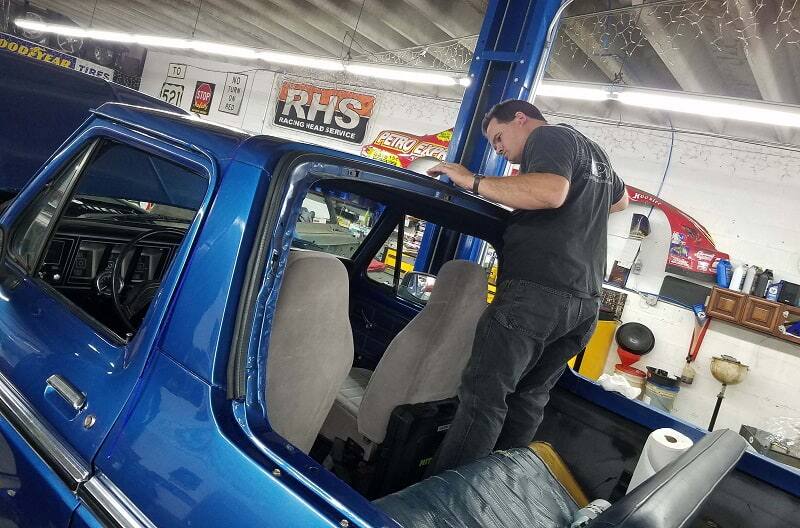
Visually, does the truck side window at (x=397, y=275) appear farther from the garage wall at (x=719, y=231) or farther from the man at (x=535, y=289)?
the garage wall at (x=719, y=231)

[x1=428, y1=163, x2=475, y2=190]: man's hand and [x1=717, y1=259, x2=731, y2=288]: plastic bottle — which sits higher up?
[x1=717, y1=259, x2=731, y2=288]: plastic bottle

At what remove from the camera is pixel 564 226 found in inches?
72.2

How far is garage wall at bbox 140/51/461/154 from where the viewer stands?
1015 centimetres

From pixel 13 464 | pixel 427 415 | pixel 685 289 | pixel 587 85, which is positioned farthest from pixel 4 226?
pixel 685 289

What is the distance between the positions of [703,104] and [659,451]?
12.6 ft

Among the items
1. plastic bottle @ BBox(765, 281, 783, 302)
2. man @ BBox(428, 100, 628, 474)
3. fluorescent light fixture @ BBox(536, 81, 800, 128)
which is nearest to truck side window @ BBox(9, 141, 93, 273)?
man @ BBox(428, 100, 628, 474)

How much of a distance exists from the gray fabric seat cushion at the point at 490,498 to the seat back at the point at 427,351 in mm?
307

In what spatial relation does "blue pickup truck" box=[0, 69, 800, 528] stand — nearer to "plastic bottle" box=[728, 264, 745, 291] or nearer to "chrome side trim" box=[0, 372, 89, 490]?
"chrome side trim" box=[0, 372, 89, 490]

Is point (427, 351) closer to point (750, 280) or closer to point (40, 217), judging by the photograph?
point (40, 217)

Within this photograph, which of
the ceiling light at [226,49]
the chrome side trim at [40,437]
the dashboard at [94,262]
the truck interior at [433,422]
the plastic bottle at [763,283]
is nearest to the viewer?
the chrome side trim at [40,437]

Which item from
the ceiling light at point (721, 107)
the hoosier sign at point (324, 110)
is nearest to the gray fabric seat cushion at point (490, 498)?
the ceiling light at point (721, 107)

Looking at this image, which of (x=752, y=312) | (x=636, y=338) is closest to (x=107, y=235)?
(x=636, y=338)

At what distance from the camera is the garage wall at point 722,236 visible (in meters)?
6.43

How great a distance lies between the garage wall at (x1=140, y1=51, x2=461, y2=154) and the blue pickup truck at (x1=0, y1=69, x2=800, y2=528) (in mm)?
7850
